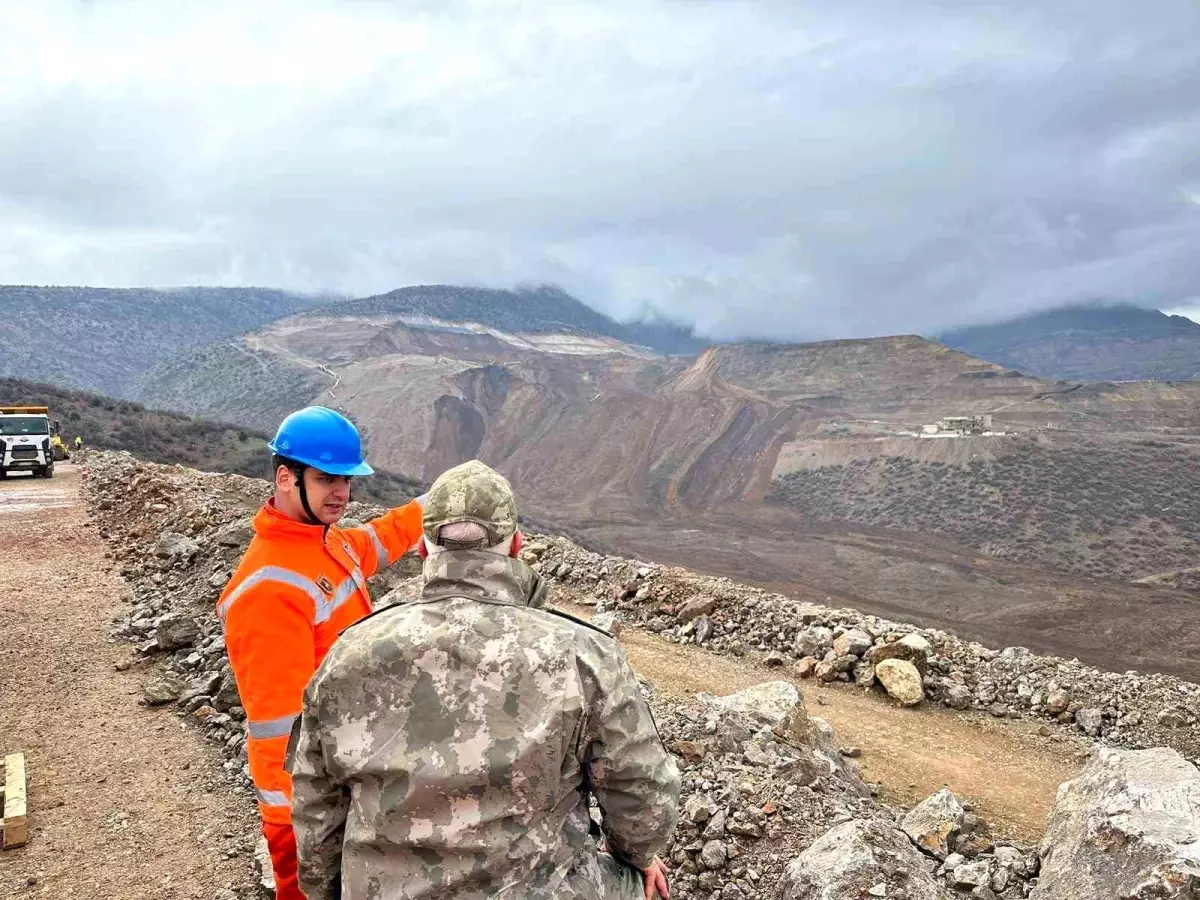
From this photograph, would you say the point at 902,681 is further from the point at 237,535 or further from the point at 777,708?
the point at 237,535

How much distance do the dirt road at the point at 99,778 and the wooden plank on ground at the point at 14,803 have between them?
0.20 feet

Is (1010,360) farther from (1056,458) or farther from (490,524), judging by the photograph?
(490,524)

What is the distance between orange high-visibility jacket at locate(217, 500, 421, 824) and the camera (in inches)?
93.5

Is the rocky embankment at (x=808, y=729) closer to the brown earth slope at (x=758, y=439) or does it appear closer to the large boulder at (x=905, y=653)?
the large boulder at (x=905, y=653)

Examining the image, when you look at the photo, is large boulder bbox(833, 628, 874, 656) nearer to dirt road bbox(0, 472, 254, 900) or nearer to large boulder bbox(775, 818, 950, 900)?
large boulder bbox(775, 818, 950, 900)

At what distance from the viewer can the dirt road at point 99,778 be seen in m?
4.02

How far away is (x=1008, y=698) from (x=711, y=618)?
127 inches

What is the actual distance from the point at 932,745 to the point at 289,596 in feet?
19.9

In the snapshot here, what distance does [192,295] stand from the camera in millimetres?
137125

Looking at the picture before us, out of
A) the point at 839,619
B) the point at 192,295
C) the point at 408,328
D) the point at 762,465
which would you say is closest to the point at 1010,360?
the point at 408,328

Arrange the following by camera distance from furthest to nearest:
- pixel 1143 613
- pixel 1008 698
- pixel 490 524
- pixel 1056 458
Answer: pixel 1056 458 → pixel 1143 613 → pixel 1008 698 → pixel 490 524

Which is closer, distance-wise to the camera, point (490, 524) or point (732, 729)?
point (490, 524)

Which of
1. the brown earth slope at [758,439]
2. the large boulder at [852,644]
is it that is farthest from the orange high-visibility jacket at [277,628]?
the brown earth slope at [758,439]

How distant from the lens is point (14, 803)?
4445 mm
